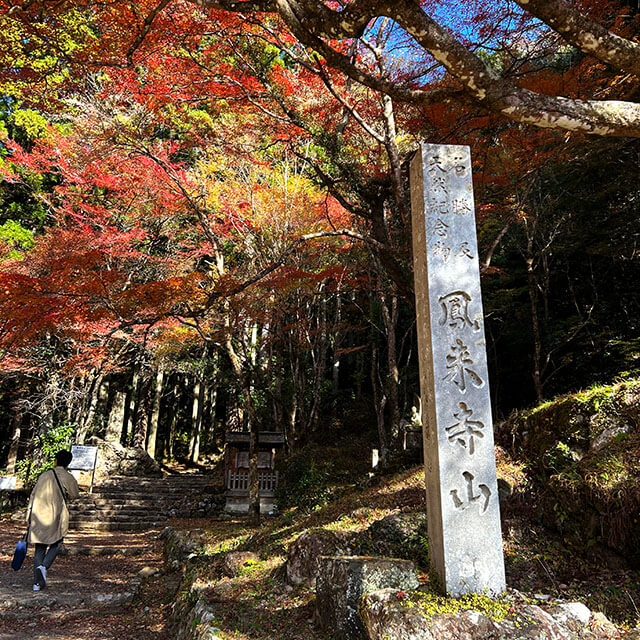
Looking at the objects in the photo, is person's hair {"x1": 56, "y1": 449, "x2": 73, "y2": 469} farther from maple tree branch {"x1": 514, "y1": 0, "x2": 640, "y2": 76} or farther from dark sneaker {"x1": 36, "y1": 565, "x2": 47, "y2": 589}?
maple tree branch {"x1": 514, "y1": 0, "x2": 640, "y2": 76}

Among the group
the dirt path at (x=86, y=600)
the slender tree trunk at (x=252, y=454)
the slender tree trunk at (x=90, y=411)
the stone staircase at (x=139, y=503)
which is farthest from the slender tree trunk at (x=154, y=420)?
the slender tree trunk at (x=252, y=454)

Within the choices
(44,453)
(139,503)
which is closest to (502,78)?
(139,503)

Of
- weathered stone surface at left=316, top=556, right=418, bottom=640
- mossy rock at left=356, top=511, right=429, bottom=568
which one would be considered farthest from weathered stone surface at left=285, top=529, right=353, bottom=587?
weathered stone surface at left=316, top=556, right=418, bottom=640

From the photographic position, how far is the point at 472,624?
9.74 ft

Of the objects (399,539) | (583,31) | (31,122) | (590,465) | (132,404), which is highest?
(31,122)

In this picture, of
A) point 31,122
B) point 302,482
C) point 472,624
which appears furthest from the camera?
point 31,122

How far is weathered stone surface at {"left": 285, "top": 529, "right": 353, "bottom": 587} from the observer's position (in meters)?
4.46

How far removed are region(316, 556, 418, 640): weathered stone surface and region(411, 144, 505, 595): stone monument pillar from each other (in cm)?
35

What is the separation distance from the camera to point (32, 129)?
15.6m

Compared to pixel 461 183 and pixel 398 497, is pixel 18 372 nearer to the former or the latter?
pixel 398 497

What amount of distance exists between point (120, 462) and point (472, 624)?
15.1 meters

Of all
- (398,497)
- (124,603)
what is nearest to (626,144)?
(398,497)

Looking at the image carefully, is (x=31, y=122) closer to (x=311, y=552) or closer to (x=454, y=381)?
(x=311, y=552)

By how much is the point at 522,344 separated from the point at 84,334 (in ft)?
40.3
